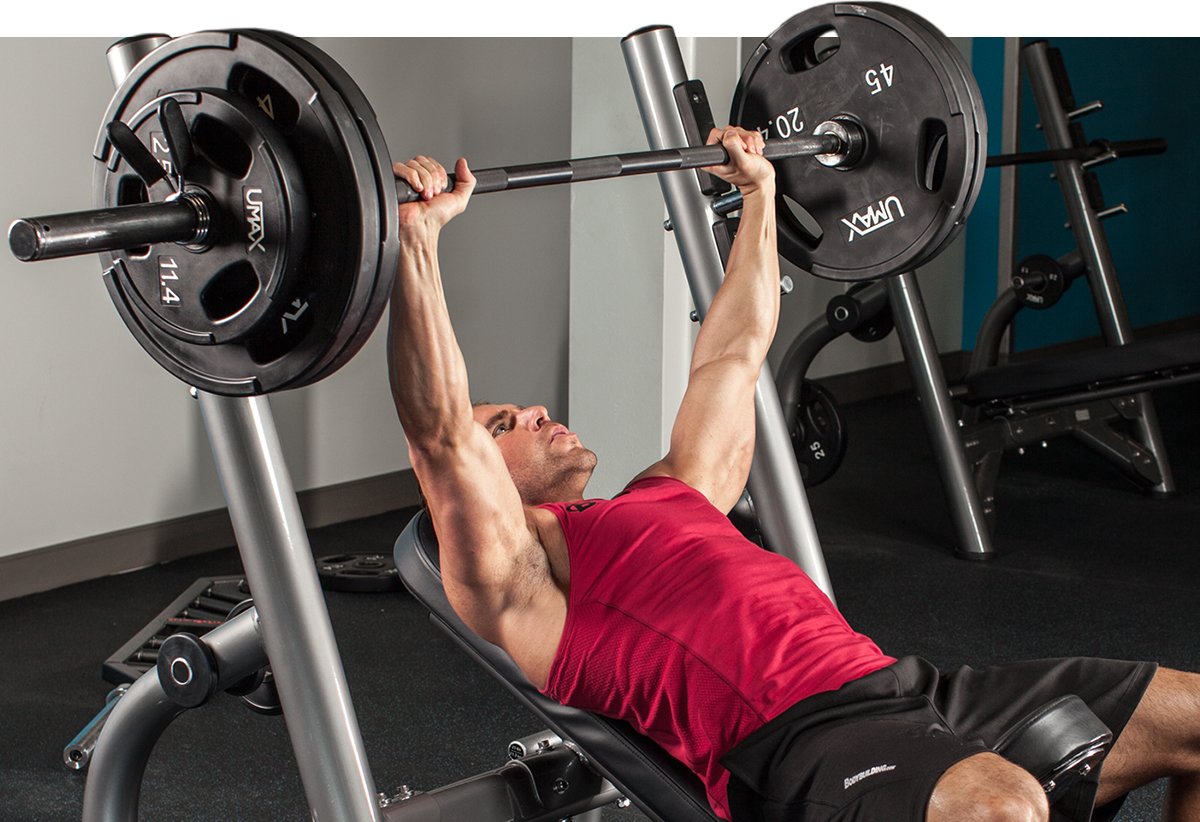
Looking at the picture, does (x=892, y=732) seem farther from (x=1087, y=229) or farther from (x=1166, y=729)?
(x=1087, y=229)

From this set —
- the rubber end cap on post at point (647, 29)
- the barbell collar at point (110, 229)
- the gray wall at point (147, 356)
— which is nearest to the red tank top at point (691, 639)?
the barbell collar at point (110, 229)

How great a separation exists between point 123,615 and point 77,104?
1255 millimetres

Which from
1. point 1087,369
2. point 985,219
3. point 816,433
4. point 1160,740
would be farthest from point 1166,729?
point 985,219

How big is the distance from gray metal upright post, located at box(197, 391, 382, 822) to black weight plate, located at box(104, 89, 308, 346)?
11.2 inches

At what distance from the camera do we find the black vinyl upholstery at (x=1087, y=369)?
3.79 m

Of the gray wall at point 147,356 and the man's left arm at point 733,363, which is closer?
the man's left arm at point 733,363

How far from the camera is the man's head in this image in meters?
1.93

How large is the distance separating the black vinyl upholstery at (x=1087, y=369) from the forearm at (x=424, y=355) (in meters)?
2.76

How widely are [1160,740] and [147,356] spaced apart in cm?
287

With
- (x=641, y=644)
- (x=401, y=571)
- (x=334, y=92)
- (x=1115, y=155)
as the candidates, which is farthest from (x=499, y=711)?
(x=1115, y=155)

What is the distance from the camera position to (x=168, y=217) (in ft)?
4.06

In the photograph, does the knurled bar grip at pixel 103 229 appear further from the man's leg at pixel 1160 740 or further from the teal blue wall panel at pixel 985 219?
the teal blue wall panel at pixel 985 219

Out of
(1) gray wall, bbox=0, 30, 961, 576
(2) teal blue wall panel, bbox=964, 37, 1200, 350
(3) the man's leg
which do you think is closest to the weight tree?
(3) the man's leg

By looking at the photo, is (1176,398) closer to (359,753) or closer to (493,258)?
(493,258)
